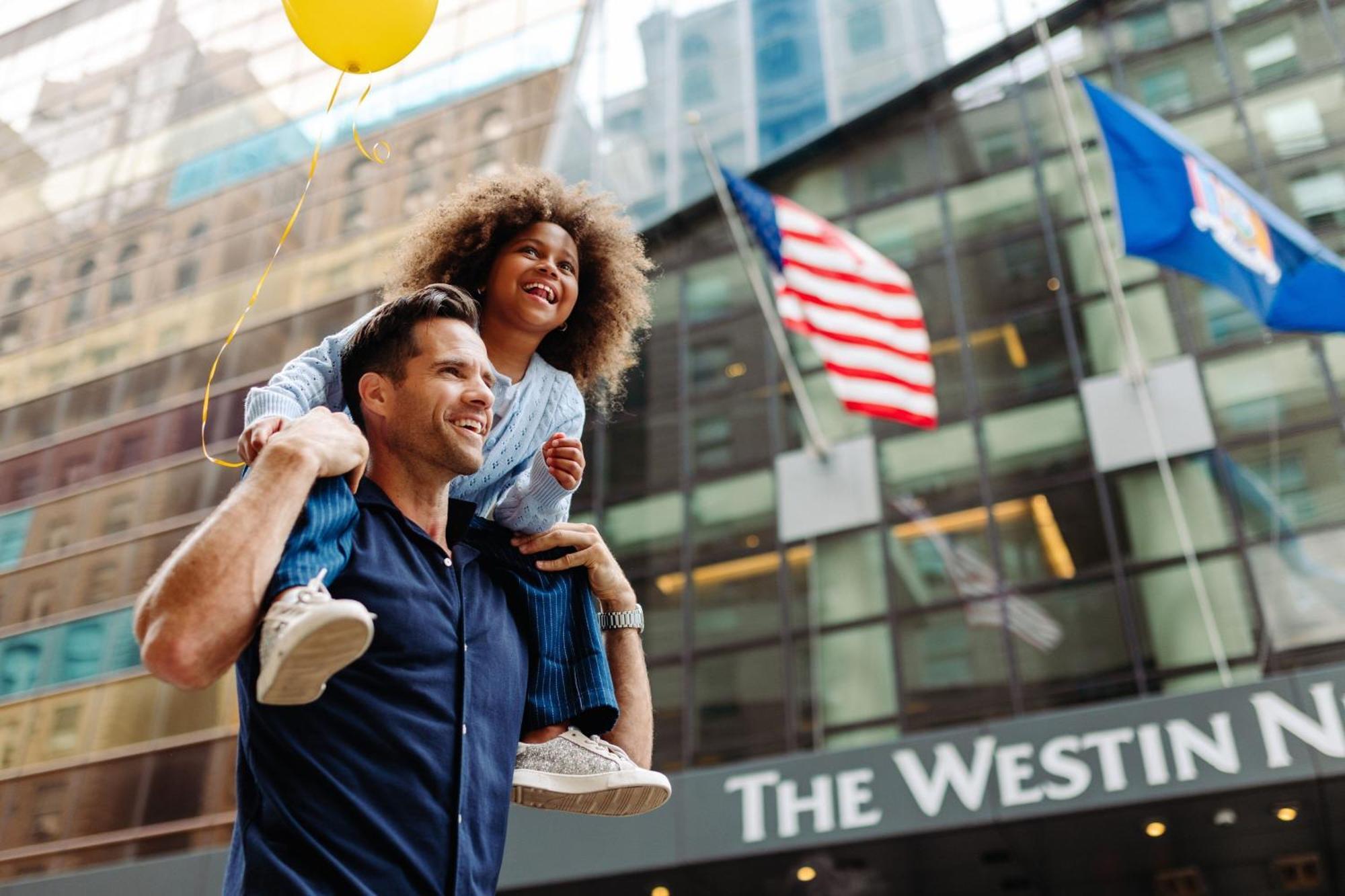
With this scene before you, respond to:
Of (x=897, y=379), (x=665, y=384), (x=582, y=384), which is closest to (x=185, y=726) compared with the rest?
(x=665, y=384)

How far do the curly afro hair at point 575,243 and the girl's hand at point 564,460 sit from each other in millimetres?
503

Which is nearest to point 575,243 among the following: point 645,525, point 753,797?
point 753,797

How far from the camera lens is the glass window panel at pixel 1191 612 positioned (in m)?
14.5

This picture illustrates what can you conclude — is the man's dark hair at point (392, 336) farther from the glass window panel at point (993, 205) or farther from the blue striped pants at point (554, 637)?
the glass window panel at point (993, 205)

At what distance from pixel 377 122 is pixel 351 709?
24840mm

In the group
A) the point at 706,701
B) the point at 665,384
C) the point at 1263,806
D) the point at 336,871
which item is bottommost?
the point at 336,871

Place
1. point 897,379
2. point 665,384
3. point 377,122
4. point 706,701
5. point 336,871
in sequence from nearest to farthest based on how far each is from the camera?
1. point 336,871
2. point 897,379
3. point 706,701
4. point 665,384
5. point 377,122

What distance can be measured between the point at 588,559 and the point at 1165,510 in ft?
47.3

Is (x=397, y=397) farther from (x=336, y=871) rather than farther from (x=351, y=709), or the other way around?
(x=336, y=871)

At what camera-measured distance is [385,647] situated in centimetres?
213

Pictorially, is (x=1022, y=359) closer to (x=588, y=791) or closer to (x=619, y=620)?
(x=619, y=620)

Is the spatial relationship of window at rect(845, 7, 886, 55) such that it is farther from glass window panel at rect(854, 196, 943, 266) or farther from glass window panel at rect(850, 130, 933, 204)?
glass window panel at rect(854, 196, 943, 266)

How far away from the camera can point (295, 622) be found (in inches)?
69.3

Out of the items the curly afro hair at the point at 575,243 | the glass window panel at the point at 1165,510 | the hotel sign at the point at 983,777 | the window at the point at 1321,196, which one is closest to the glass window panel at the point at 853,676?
the hotel sign at the point at 983,777
